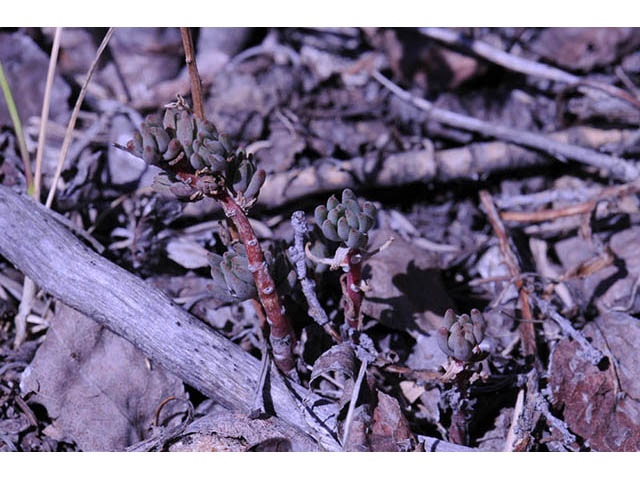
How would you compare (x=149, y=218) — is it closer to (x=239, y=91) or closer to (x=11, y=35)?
(x=239, y=91)

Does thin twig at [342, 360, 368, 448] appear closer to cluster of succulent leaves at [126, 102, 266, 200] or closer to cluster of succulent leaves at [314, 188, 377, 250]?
cluster of succulent leaves at [314, 188, 377, 250]

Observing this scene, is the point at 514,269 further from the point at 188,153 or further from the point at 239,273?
the point at 188,153

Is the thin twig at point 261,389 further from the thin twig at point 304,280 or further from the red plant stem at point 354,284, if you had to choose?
the red plant stem at point 354,284

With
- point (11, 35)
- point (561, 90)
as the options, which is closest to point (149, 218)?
point (11, 35)

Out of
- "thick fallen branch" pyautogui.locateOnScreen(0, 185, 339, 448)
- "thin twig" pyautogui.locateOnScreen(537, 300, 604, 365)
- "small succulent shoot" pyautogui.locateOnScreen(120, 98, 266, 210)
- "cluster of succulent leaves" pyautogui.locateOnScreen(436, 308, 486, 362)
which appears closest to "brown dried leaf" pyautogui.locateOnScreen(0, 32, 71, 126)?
"thick fallen branch" pyautogui.locateOnScreen(0, 185, 339, 448)

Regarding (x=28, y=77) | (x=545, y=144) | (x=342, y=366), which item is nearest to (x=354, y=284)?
(x=342, y=366)
